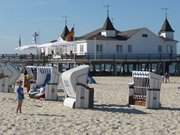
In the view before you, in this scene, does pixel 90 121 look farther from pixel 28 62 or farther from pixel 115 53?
pixel 28 62

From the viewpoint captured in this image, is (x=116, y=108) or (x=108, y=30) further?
(x=108, y=30)

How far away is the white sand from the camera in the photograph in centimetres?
1212

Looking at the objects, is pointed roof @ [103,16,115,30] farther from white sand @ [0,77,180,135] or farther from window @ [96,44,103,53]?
white sand @ [0,77,180,135]

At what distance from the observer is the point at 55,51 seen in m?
65.2

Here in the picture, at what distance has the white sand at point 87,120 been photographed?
39.8ft

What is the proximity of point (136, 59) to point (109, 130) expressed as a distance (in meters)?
45.2

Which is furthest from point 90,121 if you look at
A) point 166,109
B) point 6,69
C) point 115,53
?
point 115,53

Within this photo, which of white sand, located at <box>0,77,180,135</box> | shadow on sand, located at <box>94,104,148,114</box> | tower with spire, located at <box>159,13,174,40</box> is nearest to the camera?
white sand, located at <box>0,77,180,135</box>

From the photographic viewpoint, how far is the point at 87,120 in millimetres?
13930

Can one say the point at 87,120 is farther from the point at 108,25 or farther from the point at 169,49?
the point at 169,49

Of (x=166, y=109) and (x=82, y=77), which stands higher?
(x=82, y=77)

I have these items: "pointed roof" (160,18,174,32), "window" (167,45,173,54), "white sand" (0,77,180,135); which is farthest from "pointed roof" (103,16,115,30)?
"white sand" (0,77,180,135)

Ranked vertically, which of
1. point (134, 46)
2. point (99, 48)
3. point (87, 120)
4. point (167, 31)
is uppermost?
point (167, 31)

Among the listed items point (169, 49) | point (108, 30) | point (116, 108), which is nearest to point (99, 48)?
point (108, 30)
